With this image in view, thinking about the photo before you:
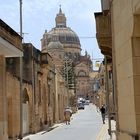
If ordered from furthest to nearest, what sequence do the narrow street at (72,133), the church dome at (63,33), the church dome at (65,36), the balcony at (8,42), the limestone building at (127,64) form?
the church dome at (63,33) → the church dome at (65,36) → the narrow street at (72,133) → the balcony at (8,42) → the limestone building at (127,64)

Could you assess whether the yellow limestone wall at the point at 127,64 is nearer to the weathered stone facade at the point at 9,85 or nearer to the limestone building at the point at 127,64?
the limestone building at the point at 127,64

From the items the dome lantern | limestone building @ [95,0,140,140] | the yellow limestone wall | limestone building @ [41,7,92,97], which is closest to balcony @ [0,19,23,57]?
limestone building @ [95,0,140,140]

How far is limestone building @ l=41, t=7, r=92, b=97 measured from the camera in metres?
134

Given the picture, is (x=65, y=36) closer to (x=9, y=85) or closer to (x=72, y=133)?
(x=72, y=133)

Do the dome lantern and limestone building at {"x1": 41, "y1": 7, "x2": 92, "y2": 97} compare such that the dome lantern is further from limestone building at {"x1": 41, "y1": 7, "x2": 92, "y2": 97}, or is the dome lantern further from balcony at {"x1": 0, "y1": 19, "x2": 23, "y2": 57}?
balcony at {"x1": 0, "y1": 19, "x2": 23, "y2": 57}

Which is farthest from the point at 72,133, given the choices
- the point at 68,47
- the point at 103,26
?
the point at 68,47

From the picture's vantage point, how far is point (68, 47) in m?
152

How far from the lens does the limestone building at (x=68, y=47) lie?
133750mm

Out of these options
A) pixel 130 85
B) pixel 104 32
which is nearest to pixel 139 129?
pixel 130 85

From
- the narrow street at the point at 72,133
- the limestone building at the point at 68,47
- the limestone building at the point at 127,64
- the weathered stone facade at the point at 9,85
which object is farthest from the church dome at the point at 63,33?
the limestone building at the point at 127,64

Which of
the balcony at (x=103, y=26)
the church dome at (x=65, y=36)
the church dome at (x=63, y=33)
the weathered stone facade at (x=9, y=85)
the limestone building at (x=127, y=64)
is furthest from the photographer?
the church dome at (x=63, y=33)

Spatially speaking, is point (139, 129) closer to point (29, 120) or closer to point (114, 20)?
point (114, 20)

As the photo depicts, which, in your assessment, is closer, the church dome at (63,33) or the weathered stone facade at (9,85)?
the weathered stone facade at (9,85)

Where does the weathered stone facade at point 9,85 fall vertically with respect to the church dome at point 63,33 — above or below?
below
